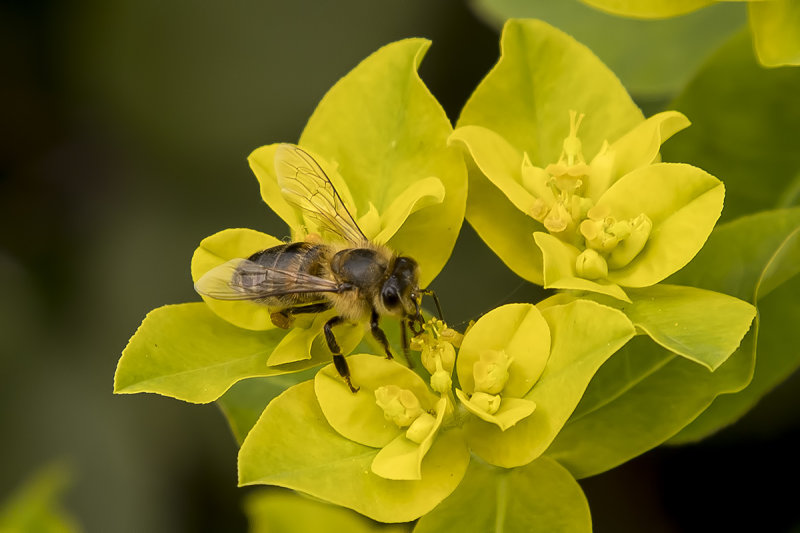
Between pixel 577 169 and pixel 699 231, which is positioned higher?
pixel 577 169

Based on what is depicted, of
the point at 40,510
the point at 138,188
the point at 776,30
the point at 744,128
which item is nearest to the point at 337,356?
the point at 776,30

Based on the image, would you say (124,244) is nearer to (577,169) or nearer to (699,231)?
(577,169)

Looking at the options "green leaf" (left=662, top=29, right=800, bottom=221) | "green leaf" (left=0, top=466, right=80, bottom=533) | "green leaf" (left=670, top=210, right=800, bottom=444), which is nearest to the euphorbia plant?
"green leaf" (left=670, top=210, right=800, bottom=444)

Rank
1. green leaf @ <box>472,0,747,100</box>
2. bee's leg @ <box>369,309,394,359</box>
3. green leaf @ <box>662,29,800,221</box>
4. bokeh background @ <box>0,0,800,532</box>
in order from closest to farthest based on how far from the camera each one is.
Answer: bee's leg @ <box>369,309,394,359</box> < green leaf @ <box>662,29,800,221</box> < green leaf @ <box>472,0,747,100</box> < bokeh background @ <box>0,0,800,532</box>

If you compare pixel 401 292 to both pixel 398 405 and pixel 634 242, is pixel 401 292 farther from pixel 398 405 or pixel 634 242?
pixel 634 242

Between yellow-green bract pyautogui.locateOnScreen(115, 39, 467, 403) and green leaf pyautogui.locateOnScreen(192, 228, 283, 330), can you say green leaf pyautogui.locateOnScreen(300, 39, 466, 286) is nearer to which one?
yellow-green bract pyautogui.locateOnScreen(115, 39, 467, 403)

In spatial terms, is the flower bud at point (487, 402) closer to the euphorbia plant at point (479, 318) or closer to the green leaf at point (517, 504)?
the euphorbia plant at point (479, 318)

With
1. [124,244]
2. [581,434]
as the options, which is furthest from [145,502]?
[581,434]
